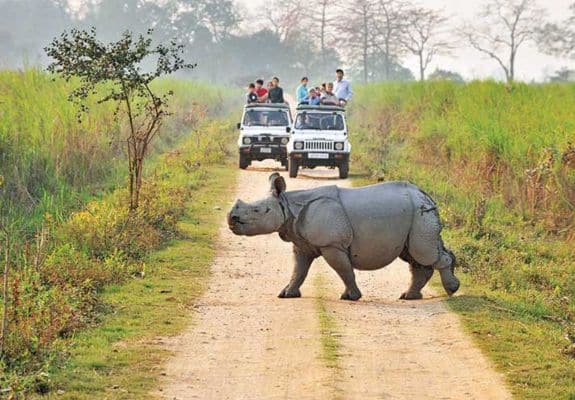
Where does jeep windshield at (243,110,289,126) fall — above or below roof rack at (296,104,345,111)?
below

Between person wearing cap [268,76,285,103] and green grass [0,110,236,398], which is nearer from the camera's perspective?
green grass [0,110,236,398]

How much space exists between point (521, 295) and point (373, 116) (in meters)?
23.6

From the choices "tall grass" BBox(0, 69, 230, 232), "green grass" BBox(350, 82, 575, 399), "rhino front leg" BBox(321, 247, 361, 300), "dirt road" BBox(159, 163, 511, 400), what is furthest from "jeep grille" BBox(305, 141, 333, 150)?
"rhino front leg" BBox(321, 247, 361, 300)

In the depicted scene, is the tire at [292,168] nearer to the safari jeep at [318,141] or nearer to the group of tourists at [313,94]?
the safari jeep at [318,141]

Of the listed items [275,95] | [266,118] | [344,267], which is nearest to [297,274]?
[344,267]

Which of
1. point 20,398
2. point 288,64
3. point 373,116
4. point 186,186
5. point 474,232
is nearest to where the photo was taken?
point 20,398

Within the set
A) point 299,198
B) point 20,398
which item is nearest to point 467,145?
point 299,198

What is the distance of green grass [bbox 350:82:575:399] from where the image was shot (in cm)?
965

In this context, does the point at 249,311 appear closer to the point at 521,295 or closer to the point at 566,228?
the point at 521,295

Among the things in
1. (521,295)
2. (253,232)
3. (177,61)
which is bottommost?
(521,295)

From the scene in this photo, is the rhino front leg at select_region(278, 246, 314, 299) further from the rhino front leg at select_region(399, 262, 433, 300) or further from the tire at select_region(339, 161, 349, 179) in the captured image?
the tire at select_region(339, 161, 349, 179)

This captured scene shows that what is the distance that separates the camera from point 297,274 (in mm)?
11414

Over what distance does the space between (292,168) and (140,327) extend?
1338cm

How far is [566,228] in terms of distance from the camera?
16.6m
